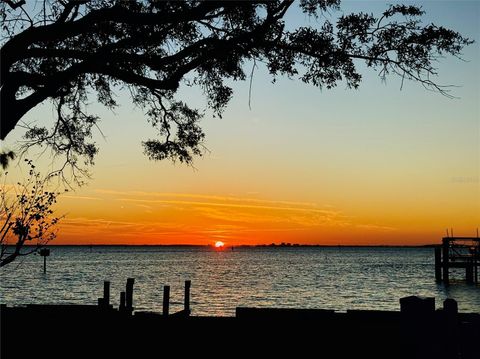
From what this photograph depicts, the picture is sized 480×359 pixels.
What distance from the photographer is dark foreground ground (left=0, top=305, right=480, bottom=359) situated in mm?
11195

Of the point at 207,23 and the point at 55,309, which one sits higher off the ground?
the point at 207,23

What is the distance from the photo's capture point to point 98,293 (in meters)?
68.4

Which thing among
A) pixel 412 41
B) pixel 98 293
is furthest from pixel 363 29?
pixel 98 293

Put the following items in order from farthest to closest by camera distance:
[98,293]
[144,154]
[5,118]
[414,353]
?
1. [98,293]
2. [144,154]
3. [5,118]
4. [414,353]

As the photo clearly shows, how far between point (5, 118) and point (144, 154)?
4.71m

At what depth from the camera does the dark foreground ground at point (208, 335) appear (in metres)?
11.2

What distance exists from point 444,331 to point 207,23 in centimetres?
808

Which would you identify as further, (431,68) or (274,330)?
(431,68)

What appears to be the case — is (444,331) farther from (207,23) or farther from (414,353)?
(207,23)

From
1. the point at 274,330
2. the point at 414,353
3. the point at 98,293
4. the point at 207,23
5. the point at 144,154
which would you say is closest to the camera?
the point at 414,353

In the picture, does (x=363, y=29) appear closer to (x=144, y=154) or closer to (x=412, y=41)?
(x=412, y=41)

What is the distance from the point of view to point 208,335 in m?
12.2

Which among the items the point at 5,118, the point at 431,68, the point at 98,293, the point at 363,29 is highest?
the point at 363,29

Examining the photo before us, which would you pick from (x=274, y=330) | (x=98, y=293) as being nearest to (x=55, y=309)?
(x=274, y=330)
